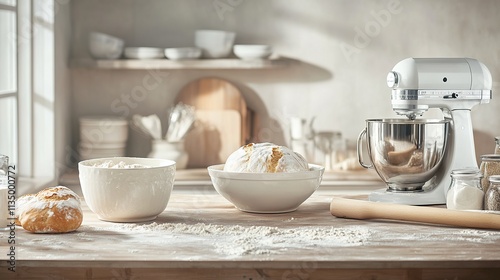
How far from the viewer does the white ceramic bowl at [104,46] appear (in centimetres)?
451

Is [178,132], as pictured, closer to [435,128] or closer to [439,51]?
[439,51]

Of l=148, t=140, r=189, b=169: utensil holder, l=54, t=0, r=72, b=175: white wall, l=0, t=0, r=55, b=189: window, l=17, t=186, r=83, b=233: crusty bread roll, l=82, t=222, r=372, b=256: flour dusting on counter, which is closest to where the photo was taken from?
l=82, t=222, r=372, b=256: flour dusting on counter

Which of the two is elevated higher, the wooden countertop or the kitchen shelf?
the kitchen shelf

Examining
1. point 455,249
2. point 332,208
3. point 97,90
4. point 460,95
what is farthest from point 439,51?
point 455,249

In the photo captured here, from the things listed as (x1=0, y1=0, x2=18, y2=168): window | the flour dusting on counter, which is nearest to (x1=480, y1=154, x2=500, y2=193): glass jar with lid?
the flour dusting on counter

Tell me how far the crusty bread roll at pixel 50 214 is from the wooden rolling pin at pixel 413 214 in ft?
2.38

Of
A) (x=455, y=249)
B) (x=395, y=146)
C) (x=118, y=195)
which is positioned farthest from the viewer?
(x=395, y=146)

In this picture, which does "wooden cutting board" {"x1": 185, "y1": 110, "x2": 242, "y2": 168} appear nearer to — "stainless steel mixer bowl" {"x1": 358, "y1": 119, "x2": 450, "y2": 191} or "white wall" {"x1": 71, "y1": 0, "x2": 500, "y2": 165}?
"white wall" {"x1": 71, "y1": 0, "x2": 500, "y2": 165}

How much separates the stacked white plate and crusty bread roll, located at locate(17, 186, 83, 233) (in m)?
2.52

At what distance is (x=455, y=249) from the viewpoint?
1783 millimetres

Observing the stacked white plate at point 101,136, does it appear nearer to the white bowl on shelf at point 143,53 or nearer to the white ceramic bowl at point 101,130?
the white ceramic bowl at point 101,130

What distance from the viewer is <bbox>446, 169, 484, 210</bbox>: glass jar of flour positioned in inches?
83.9

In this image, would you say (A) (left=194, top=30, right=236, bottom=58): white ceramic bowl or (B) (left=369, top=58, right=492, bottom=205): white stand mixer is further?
(A) (left=194, top=30, right=236, bottom=58): white ceramic bowl

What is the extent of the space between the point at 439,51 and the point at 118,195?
128 inches
